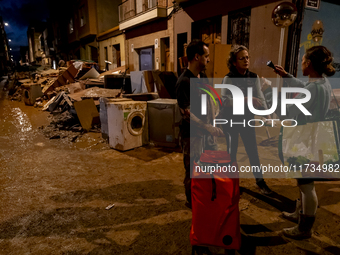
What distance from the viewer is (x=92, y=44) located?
77.2ft

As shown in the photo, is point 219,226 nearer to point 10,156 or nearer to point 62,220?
point 62,220

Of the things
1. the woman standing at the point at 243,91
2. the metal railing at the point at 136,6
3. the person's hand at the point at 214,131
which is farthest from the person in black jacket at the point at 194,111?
the metal railing at the point at 136,6

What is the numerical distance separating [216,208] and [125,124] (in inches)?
144

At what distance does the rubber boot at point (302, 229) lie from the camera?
7.36 feet

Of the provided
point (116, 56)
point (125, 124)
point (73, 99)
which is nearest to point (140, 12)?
point (116, 56)

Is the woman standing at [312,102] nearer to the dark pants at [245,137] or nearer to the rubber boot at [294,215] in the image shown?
the rubber boot at [294,215]

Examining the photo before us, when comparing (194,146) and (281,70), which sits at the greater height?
(281,70)

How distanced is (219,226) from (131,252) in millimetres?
961

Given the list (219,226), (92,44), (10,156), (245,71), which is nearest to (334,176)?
(219,226)

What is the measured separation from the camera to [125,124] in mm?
5113

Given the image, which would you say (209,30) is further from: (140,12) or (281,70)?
(281,70)

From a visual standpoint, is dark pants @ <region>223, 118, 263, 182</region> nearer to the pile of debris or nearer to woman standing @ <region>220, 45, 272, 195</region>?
woman standing @ <region>220, 45, 272, 195</region>

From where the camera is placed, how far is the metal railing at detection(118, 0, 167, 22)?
1317 cm

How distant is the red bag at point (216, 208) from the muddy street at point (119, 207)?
46 centimetres
